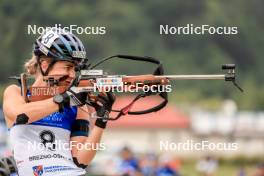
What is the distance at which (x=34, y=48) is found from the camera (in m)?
8.13

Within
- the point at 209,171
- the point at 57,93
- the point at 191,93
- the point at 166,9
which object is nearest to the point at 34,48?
the point at 57,93

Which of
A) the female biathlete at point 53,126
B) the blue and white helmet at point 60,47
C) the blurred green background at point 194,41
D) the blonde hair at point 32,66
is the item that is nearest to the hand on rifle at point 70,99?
the female biathlete at point 53,126

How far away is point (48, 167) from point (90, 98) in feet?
1.99

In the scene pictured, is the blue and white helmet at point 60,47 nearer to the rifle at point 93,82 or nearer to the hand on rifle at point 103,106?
the rifle at point 93,82

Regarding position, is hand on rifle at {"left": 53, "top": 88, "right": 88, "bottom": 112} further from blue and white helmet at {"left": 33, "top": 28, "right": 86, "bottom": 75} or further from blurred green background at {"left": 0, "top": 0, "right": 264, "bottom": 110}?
blurred green background at {"left": 0, "top": 0, "right": 264, "bottom": 110}

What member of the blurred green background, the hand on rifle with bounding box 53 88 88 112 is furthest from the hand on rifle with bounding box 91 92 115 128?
the blurred green background

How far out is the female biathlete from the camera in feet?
25.8

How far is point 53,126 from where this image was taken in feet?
26.2

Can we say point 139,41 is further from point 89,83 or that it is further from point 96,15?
point 89,83

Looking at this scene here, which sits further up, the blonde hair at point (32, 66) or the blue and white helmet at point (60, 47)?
the blue and white helmet at point (60, 47)

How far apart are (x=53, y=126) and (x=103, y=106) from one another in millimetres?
410

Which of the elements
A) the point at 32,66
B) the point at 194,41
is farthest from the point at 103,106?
the point at 194,41

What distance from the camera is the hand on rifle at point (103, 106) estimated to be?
786 cm

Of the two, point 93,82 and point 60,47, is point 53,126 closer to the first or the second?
point 93,82
